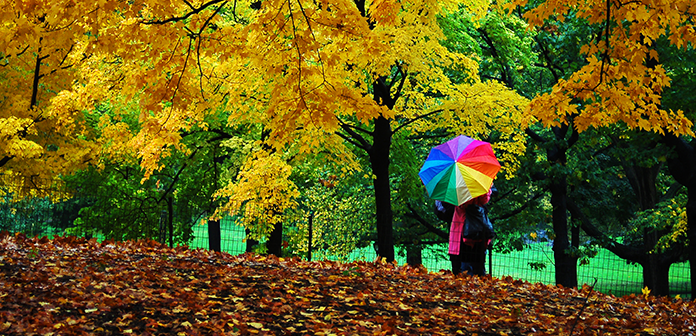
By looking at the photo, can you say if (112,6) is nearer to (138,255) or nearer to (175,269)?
(175,269)

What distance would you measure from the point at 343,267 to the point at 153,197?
7543 millimetres

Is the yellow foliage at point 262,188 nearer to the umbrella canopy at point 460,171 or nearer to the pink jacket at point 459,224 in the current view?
the umbrella canopy at point 460,171

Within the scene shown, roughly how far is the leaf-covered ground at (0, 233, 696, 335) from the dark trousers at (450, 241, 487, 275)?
19.3 inches

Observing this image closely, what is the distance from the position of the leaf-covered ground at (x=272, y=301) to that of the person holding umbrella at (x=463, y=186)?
54 centimetres

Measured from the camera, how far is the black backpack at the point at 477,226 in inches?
314

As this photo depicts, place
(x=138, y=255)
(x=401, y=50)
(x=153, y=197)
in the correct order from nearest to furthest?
(x=138, y=255) < (x=401, y=50) < (x=153, y=197)

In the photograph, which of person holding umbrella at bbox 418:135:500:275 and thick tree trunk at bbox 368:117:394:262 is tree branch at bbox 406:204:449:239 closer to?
thick tree trunk at bbox 368:117:394:262

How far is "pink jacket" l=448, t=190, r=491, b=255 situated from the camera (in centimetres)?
805

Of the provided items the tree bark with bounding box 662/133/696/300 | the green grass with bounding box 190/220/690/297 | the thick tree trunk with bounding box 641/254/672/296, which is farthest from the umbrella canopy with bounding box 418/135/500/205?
the thick tree trunk with bounding box 641/254/672/296

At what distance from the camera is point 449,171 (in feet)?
26.3

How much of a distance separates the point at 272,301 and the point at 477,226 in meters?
3.64

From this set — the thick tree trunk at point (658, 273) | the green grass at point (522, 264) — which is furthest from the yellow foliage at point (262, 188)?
the thick tree trunk at point (658, 273)

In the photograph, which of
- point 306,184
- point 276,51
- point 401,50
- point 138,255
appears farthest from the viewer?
point 306,184

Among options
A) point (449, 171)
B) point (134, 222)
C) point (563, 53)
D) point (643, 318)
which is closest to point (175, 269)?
point (449, 171)
